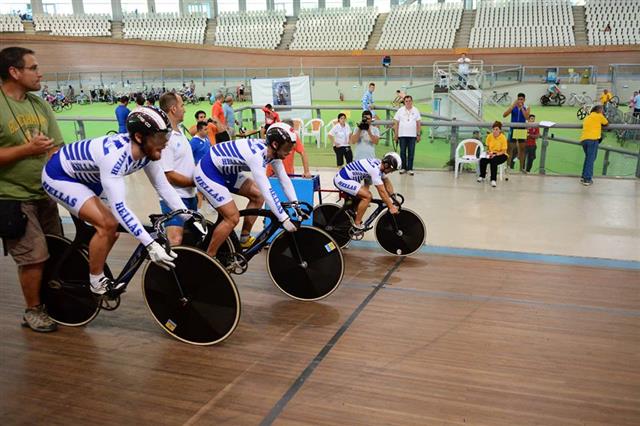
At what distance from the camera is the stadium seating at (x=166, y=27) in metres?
30.5

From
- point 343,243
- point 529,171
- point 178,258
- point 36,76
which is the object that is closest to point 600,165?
point 529,171

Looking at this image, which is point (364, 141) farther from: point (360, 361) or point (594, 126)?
point (360, 361)

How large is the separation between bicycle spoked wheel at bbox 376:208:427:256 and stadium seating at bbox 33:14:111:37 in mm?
28561

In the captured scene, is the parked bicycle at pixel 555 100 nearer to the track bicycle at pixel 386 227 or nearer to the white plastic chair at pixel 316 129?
the white plastic chair at pixel 316 129

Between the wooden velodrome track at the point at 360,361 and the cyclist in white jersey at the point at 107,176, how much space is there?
1.72 feet

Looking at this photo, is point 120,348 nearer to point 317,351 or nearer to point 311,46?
point 317,351

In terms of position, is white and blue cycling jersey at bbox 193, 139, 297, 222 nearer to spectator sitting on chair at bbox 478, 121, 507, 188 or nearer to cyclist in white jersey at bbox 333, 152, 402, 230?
cyclist in white jersey at bbox 333, 152, 402, 230

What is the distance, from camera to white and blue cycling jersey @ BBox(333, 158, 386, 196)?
444 centimetres

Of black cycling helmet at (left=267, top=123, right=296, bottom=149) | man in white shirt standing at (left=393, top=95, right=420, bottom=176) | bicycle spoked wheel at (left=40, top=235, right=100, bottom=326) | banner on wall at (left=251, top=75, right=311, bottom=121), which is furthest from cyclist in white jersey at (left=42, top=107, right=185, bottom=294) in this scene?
banner on wall at (left=251, top=75, right=311, bottom=121)

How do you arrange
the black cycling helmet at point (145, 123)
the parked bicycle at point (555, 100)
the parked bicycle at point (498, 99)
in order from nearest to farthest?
1. the black cycling helmet at point (145, 123)
2. the parked bicycle at point (498, 99)
3. the parked bicycle at point (555, 100)

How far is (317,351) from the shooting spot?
2846 mm

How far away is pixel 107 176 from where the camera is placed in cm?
246

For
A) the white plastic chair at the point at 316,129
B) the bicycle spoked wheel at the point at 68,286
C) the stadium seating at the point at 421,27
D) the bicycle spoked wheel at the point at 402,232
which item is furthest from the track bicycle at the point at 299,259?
the stadium seating at the point at 421,27

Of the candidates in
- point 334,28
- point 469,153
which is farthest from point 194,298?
point 334,28
